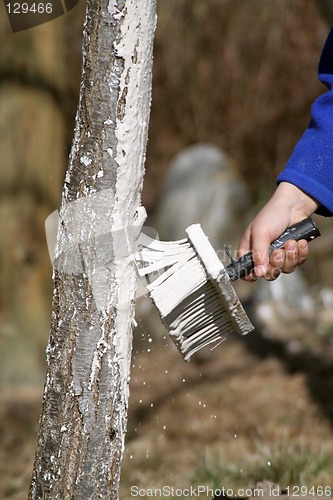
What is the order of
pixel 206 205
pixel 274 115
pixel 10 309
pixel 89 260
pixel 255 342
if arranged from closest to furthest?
1. pixel 89 260
2. pixel 10 309
3. pixel 255 342
4. pixel 206 205
5. pixel 274 115

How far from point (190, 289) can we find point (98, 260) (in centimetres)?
25

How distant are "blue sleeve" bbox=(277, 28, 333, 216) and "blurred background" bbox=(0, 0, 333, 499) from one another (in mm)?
714

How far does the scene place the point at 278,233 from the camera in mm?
1966

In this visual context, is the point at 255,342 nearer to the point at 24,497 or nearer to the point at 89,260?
the point at 24,497

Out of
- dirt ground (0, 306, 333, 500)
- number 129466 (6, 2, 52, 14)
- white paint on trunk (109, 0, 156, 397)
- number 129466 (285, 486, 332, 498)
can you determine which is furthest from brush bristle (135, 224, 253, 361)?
number 129466 (6, 2, 52, 14)

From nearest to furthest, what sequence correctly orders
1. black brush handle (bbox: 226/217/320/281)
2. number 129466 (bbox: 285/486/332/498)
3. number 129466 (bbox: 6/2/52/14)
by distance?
1. black brush handle (bbox: 226/217/320/281)
2. number 129466 (bbox: 285/486/332/498)
3. number 129466 (bbox: 6/2/52/14)

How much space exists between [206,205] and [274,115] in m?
2.02

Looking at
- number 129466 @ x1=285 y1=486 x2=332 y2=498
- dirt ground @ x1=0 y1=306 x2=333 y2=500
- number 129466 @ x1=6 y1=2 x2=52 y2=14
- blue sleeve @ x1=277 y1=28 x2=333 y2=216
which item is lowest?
number 129466 @ x1=285 y1=486 x2=332 y2=498

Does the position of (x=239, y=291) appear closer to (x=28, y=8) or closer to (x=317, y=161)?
(x=28, y=8)

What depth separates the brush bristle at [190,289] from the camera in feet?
5.90

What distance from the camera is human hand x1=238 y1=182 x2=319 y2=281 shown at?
1.91m

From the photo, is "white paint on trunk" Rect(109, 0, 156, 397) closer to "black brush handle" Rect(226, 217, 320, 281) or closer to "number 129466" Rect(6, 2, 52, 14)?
"black brush handle" Rect(226, 217, 320, 281)

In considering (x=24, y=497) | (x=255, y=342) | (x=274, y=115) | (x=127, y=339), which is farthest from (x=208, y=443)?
(x=274, y=115)

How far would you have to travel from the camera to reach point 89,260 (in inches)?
71.1
